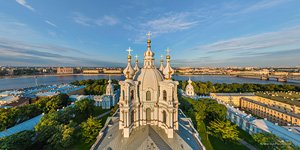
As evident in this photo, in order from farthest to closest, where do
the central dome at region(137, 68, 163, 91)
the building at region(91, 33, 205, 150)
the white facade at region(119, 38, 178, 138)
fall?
the central dome at region(137, 68, 163, 91), the white facade at region(119, 38, 178, 138), the building at region(91, 33, 205, 150)

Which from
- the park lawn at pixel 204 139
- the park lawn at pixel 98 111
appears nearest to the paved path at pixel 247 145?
the park lawn at pixel 204 139

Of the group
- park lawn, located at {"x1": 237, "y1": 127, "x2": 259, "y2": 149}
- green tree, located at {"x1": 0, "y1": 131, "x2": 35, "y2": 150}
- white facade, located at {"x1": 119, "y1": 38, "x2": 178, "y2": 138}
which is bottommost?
park lawn, located at {"x1": 237, "y1": 127, "x2": 259, "y2": 149}

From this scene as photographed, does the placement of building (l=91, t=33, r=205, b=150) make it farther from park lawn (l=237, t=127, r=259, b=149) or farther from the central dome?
park lawn (l=237, t=127, r=259, b=149)

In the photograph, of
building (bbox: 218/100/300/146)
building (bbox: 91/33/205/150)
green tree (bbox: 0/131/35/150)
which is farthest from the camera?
building (bbox: 218/100/300/146)

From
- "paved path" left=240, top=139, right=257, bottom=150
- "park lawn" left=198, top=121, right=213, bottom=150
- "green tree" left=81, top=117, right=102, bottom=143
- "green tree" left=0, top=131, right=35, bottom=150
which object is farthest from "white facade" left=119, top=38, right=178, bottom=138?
"paved path" left=240, top=139, right=257, bottom=150

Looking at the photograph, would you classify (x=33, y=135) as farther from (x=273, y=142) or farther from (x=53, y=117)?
(x=273, y=142)

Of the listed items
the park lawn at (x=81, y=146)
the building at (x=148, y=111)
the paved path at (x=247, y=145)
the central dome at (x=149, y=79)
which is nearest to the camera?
the building at (x=148, y=111)

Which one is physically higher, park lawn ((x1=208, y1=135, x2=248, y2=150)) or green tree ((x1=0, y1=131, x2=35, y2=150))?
green tree ((x1=0, y1=131, x2=35, y2=150))

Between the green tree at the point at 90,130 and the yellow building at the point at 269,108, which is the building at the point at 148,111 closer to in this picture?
the green tree at the point at 90,130
